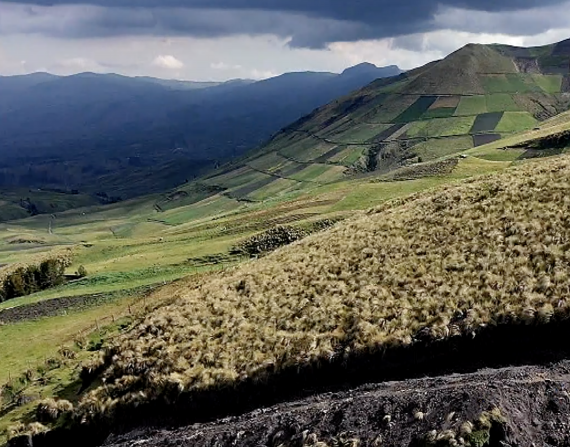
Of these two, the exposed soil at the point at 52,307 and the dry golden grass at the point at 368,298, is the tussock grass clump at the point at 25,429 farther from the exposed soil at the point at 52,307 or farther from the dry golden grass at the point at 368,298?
the exposed soil at the point at 52,307

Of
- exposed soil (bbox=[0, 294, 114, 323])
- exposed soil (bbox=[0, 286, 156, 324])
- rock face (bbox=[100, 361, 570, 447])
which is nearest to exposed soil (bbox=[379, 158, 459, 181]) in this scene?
exposed soil (bbox=[0, 286, 156, 324])

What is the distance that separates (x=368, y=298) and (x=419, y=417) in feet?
35.2

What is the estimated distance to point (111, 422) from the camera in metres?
28.5

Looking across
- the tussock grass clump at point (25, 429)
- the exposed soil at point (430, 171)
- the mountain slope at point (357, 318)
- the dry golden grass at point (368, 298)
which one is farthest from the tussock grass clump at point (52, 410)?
the exposed soil at point (430, 171)

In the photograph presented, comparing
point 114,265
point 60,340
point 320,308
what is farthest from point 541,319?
point 114,265

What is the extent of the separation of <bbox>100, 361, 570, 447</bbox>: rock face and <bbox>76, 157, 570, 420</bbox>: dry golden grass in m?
2.89

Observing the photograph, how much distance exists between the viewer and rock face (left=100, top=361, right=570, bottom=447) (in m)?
19.6

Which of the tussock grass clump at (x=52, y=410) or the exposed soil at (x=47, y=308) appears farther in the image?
the exposed soil at (x=47, y=308)

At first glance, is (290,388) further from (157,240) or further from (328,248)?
(157,240)

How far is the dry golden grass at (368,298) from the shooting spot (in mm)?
27172

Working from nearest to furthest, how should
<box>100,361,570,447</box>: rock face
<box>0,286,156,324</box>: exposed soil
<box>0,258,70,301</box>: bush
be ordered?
<box>100,361,570,447</box>: rock face
<box>0,286,156,324</box>: exposed soil
<box>0,258,70,301</box>: bush

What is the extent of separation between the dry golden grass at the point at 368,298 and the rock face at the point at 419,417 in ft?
9.49

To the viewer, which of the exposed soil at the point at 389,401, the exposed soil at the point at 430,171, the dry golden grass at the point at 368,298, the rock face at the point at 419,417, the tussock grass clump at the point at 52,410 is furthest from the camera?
the exposed soil at the point at 430,171

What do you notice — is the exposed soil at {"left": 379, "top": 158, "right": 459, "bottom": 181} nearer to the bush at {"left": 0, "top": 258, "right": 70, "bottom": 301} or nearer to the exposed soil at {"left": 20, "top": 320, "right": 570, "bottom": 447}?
the bush at {"left": 0, "top": 258, "right": 70, "bottom": 301}
